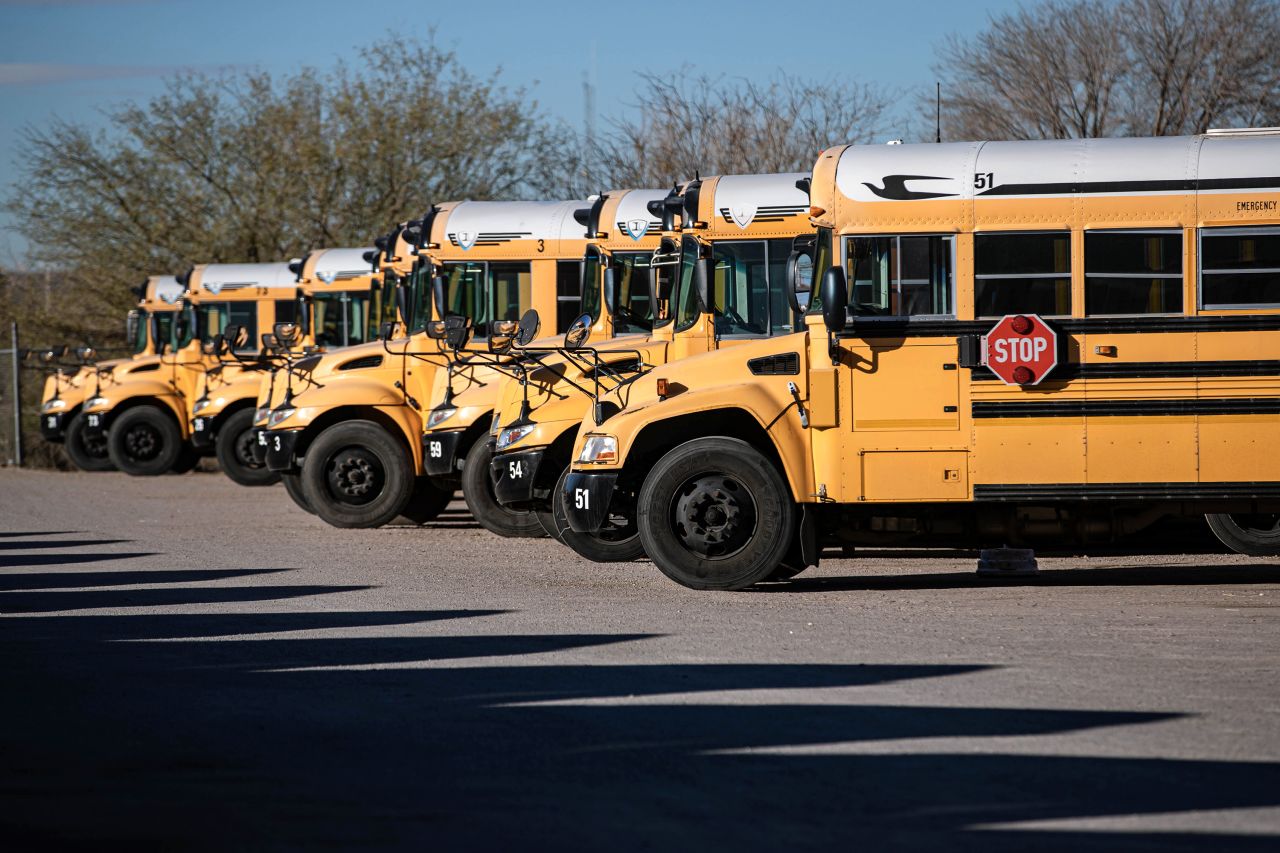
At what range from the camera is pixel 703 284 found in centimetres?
1457

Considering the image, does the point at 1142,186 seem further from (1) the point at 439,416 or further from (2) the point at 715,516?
(1) the point at 439,416

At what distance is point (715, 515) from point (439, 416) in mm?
5522

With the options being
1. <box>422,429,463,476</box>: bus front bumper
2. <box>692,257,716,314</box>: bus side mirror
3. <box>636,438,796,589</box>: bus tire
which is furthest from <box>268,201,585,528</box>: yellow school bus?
<box>636,438,796,589</box>: bus tire

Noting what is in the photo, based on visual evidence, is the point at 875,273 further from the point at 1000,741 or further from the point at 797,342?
the point at 1000,741

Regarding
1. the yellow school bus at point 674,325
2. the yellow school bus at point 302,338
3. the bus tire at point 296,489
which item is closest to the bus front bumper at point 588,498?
the yellow school bus at point 674,325

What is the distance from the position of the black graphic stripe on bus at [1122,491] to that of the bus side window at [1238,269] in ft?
3.50

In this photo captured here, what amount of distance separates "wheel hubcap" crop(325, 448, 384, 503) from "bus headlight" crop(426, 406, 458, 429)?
3.85ft

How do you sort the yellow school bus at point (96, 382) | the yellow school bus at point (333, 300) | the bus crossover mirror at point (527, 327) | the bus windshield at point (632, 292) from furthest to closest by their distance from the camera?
the yellow school bus at point (96, 382) → the yellow school bus at point (333, 300) → the bus windshield at point (632, 292) → the bus crossover mirror at point (527, 327)

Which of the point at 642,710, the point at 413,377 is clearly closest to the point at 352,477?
the point at 413,377

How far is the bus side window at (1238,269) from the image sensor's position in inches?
452

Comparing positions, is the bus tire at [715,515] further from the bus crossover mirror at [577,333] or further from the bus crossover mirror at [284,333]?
the bus crossover mirror at [284,333]

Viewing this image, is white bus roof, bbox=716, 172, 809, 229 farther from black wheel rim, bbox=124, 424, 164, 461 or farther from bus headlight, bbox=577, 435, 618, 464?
black wheel rim, bbox=124, 424, 164, 461

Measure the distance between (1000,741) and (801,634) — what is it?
308cm

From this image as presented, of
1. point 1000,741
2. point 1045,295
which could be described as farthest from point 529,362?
point 1000,741
